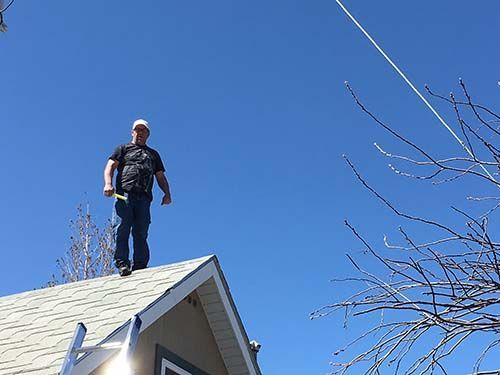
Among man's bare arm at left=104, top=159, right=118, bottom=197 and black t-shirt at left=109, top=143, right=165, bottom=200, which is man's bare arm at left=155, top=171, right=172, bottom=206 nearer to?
black t-shirt at left=109, top=143, right=165, bottom=200

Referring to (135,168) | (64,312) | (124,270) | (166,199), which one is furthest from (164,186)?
(64,312)

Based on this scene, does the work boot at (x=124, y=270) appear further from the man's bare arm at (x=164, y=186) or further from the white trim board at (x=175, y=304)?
the man's bare arm at (x=164, y=186)

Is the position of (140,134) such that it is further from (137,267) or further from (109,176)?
(137,267)

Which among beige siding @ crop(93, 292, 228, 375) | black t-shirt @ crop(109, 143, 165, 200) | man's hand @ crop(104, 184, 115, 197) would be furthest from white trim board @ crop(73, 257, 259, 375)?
man's hand @ crop(104, 184, 115, 197)

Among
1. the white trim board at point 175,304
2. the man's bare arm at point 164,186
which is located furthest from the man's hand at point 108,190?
the white trim board at point 175,304

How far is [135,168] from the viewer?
6562 mm

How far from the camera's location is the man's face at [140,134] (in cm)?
684

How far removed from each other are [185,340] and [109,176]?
1761 mm

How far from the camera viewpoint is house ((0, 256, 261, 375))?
4445mm

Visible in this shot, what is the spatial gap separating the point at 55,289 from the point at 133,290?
1187 mm

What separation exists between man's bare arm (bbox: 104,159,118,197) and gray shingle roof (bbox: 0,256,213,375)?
0.84m

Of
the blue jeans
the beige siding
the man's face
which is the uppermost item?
the man's face

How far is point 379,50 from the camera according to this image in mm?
2955

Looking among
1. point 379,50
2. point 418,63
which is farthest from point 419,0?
point 379,50
